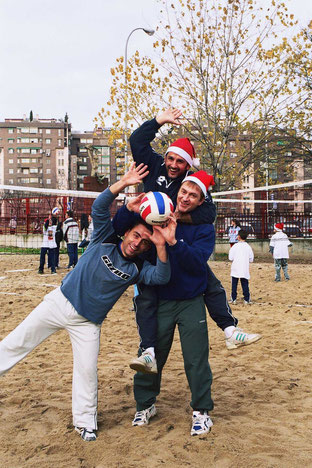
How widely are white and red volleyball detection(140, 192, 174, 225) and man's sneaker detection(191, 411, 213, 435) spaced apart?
5.27ft

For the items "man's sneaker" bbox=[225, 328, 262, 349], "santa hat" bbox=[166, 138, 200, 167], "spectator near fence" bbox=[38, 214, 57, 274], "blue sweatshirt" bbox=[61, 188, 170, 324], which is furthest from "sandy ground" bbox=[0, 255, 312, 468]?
"spectator near fence" bbox=[38, 214, 57, 274]

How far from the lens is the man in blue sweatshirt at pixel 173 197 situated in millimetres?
3729

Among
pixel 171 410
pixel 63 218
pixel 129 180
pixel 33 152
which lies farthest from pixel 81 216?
pixel 33 152

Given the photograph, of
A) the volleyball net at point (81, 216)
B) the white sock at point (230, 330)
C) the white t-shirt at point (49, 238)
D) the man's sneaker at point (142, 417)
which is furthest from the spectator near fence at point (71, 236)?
the white sock at point (230, 330)

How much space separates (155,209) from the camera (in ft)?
10.6

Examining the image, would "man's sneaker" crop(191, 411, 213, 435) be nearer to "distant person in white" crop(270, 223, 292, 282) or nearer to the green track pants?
the green track pants

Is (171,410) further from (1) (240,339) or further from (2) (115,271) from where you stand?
(2) (115,271)

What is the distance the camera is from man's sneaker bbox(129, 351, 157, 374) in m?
3.50

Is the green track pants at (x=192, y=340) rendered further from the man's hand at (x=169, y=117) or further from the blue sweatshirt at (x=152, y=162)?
the man's hand at (x=169, y=117)

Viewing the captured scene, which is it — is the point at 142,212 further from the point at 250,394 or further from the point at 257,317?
the point at 257,317

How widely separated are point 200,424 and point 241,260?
6.24 metres

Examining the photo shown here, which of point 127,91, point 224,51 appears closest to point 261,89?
point 224,51

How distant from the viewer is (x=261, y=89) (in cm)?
1911

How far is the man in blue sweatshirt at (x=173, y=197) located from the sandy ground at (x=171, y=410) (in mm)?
706
